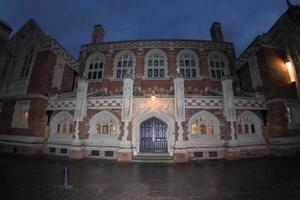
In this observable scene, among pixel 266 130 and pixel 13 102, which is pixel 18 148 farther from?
pixel 266 130

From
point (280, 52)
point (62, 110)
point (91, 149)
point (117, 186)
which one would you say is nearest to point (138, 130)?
point (91, 149)

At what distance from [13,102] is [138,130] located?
41.3 ft

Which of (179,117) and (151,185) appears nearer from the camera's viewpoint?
(151,185)

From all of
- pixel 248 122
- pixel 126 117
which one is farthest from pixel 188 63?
pixel 126 117

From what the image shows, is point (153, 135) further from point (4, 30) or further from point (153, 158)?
point (4, 30)

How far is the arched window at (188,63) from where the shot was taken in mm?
17188

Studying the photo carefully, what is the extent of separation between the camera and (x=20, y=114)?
43.8 ft

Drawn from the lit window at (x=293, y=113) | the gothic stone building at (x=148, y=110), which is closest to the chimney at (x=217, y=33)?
the gothic stone building at (x=148, y=110)

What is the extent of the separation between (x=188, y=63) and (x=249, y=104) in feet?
27.1

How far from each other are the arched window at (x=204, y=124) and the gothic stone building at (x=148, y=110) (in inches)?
3.0

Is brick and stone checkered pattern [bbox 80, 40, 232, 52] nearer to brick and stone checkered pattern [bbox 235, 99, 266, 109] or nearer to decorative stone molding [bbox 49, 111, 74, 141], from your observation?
brick and stone checkered pattern [bbox 235, 99, 266, 109]

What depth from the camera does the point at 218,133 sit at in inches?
436

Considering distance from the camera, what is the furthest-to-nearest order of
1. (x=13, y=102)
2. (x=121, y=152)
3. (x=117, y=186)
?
1. (x=13, y=102)
2. (x=121, y=152)
3. (x=117, y=186)

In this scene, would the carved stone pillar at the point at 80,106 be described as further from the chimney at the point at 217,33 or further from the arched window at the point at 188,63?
the chimney at the point at 217,33
